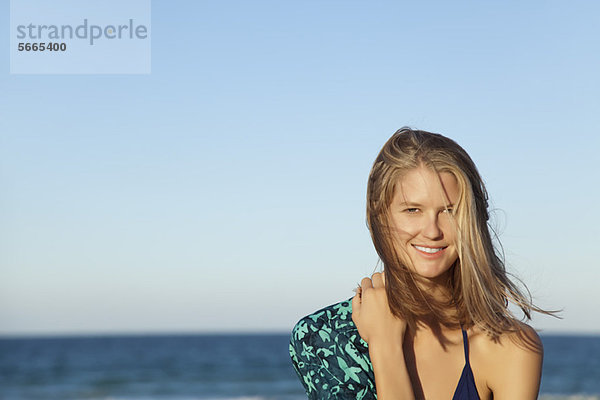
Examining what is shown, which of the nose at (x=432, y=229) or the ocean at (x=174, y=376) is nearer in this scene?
the nose at (x=432, y=229)

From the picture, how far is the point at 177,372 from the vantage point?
27391 mm

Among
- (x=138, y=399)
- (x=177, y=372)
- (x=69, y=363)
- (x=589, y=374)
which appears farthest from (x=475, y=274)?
(x=69, y=363)

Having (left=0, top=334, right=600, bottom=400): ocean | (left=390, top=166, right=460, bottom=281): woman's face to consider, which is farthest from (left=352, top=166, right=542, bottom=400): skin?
(left=0, top=334, right=600, bottom=400): ocean

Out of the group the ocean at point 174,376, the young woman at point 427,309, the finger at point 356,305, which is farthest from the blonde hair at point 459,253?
the ocean at point 174,376

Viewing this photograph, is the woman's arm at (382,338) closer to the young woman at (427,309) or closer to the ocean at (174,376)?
the young woman at (427,309)

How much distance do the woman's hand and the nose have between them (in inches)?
12.2

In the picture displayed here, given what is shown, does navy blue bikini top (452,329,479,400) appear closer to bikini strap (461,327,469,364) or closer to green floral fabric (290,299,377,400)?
bikini strap (461,327,469,364)

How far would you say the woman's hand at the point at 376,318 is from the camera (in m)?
3.03

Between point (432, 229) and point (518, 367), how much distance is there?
2.13 feet

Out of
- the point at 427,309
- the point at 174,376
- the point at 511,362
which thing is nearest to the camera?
the point at 511,362

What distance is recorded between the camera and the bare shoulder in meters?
3.08

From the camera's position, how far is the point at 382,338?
301cm

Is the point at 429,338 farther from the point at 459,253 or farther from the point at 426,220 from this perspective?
the point at 426,220

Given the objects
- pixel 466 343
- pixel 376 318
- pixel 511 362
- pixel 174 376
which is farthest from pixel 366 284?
pixel 174 376
